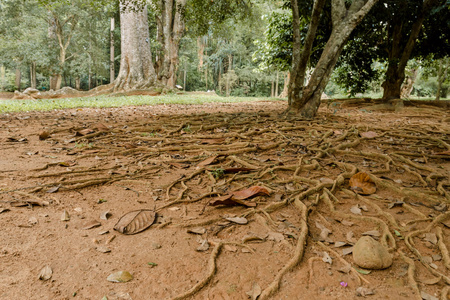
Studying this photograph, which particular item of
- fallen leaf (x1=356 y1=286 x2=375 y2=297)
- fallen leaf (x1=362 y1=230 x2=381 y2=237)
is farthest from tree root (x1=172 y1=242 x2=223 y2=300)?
fallen leaf (x1=362 y1=230 x2=381 y2=237)

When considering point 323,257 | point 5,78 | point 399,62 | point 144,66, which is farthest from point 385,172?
point 5,78

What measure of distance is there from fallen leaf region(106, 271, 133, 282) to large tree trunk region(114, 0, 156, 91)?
39.7 ft

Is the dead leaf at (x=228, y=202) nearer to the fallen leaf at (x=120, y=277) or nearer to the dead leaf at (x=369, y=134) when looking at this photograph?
the fallen leaf at (x=120, y=277)

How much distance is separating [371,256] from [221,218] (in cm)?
98

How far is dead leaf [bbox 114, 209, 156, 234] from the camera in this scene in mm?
1863

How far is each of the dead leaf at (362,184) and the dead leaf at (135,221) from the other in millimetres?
1789

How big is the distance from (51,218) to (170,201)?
840 mm

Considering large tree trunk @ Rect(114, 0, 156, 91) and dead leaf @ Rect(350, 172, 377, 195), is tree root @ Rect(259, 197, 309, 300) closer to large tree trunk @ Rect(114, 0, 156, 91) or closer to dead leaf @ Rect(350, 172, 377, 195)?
dead leaf @ Rect(350, 172, 377, 195)

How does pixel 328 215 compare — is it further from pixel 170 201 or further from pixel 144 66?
pixel 144 66

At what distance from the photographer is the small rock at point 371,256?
1535mm

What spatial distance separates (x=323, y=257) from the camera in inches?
64.5

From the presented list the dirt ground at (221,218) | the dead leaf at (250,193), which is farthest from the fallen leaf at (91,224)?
the dead leaf at (250,193)

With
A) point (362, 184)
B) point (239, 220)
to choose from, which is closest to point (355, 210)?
point (362, 184)

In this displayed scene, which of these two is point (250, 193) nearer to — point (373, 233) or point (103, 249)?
point (373, 233)
